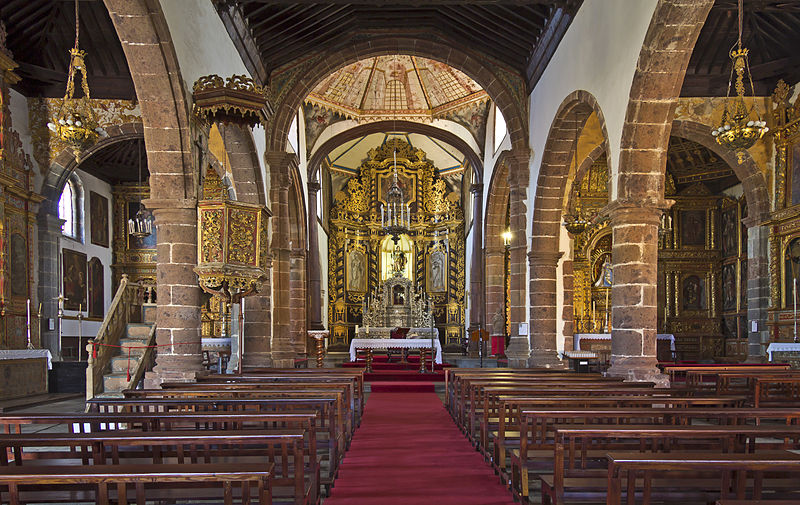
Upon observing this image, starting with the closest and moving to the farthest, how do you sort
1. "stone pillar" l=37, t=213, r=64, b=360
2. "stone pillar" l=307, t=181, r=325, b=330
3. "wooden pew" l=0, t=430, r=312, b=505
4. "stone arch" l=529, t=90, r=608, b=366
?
"wooden pew" l=0, t=430, r=312, b=505
"stone pillar" l=37, t=213, r=64, b=360
"stone arch" l=529, t=90, r=608, b=366
"stone pillar" l=307, t=181, r=325, b=330

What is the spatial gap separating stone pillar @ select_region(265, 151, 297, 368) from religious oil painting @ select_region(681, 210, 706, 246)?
11495mm

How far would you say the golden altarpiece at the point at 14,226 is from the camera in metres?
11.1

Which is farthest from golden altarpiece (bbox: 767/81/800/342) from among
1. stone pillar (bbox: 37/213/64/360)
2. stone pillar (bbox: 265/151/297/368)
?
stone pillar (bbox: 37/213/64/360)

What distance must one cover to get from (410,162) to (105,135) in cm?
1384

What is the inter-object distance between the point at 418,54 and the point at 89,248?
9658 millimetres

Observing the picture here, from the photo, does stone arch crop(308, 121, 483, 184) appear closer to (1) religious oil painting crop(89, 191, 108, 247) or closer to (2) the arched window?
(1) religious oil painting crop(89, 191, 108, 247)

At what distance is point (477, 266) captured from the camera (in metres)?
20.9

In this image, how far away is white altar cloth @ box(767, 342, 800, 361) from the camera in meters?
11.2

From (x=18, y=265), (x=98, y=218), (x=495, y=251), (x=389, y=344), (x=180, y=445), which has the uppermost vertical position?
(x=98, y=218)

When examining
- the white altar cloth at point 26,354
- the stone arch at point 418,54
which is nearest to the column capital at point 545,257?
the stone arch at point 418,54

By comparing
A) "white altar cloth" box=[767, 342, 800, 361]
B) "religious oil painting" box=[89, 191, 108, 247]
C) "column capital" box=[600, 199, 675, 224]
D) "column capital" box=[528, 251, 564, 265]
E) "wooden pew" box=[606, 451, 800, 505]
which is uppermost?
"religious oil painting" box=[89, 191, 108, 247]

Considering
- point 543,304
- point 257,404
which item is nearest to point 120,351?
point 257,404

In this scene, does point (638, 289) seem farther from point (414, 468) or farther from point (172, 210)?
point (172, 210)

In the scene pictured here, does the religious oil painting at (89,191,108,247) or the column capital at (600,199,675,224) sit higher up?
the religious oil painting at (89,191,108,247)
